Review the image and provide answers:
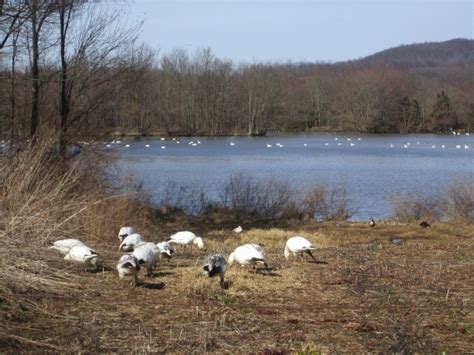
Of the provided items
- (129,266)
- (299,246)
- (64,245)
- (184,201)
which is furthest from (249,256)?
(184,201)

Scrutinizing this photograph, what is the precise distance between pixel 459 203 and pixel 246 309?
15457 millimetres

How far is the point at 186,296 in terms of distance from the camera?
8.02m

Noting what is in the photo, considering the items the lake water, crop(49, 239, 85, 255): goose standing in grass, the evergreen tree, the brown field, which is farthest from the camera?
the evergreen tree

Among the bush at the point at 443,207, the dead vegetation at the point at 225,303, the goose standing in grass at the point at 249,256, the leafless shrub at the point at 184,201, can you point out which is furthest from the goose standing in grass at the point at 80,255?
the bush at the point at 443,207

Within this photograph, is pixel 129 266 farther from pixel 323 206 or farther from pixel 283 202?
pixel 323 206

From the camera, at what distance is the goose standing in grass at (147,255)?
28.7 feet

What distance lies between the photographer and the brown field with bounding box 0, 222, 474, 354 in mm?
6340

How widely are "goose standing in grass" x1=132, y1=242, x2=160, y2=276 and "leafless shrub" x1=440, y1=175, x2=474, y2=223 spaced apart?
14.2m

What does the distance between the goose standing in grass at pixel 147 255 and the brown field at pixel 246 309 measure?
0.16 meters

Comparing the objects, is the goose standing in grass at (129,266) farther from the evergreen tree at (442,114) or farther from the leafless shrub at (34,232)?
the evergreen tree at (442,114)

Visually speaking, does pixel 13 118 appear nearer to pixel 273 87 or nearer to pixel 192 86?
pixel 192 86

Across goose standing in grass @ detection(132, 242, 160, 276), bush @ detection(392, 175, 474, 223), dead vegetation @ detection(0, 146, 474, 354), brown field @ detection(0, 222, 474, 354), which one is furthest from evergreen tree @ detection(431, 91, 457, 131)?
goose standing in grass @ detection(132, 242, 160, 276)

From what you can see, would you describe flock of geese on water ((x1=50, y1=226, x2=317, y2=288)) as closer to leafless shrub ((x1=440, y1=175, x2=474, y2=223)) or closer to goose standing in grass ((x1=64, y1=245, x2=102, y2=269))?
goose standing in grass ((x1=64, y1=245, x2=102, y2=269))

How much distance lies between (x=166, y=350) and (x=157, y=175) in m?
27.7
